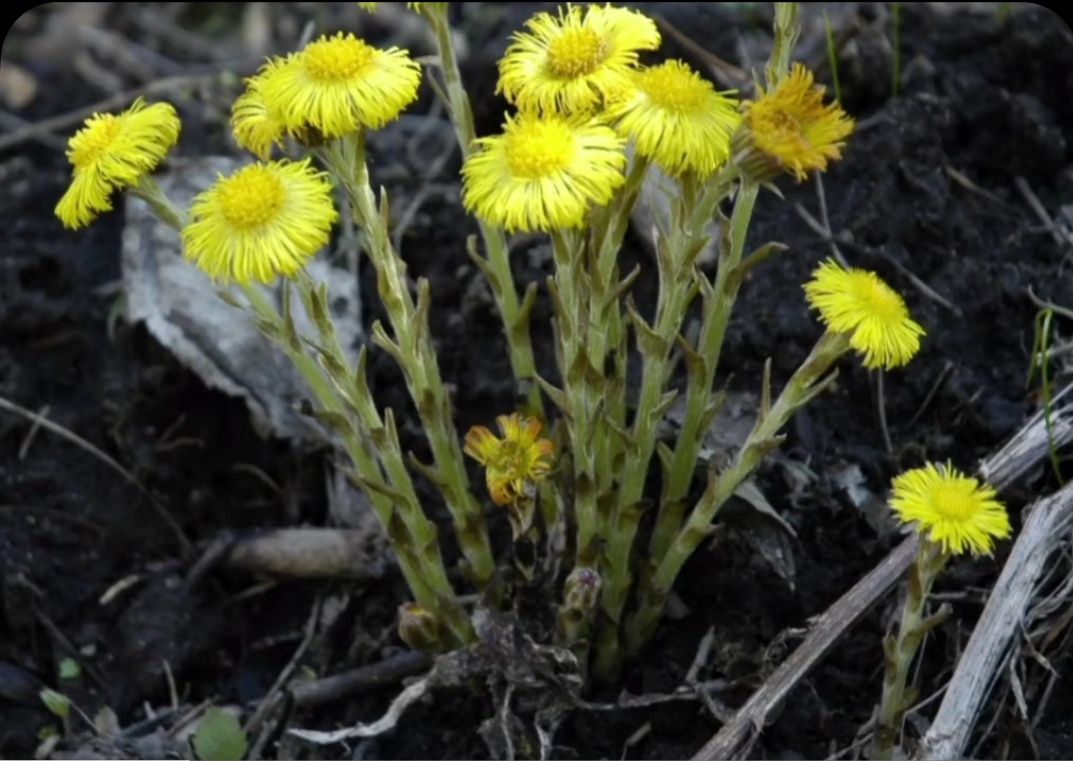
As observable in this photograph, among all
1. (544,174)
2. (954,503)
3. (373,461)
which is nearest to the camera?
(544,174)

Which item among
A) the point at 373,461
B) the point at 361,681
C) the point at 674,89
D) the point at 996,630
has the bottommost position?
the point at 361,681

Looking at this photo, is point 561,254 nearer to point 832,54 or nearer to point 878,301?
point 878,301

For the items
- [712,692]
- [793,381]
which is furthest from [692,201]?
[712,692]

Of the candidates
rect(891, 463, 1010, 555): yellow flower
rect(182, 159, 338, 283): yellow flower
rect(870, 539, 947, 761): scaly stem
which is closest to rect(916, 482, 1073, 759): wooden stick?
rect(870, 539, 947, 761): scaly stem

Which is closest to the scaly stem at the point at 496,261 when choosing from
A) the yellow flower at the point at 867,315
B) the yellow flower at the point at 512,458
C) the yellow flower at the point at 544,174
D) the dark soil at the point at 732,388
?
the yellow flower at the point at 512,458

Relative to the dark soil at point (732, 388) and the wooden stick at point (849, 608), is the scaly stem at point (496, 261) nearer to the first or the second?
the dark soil at point (732, 388)

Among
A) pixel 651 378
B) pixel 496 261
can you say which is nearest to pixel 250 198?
pixel 496 261

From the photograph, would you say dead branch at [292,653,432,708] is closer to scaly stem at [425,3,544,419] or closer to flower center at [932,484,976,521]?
scaly stem at [425,3,544,419]
